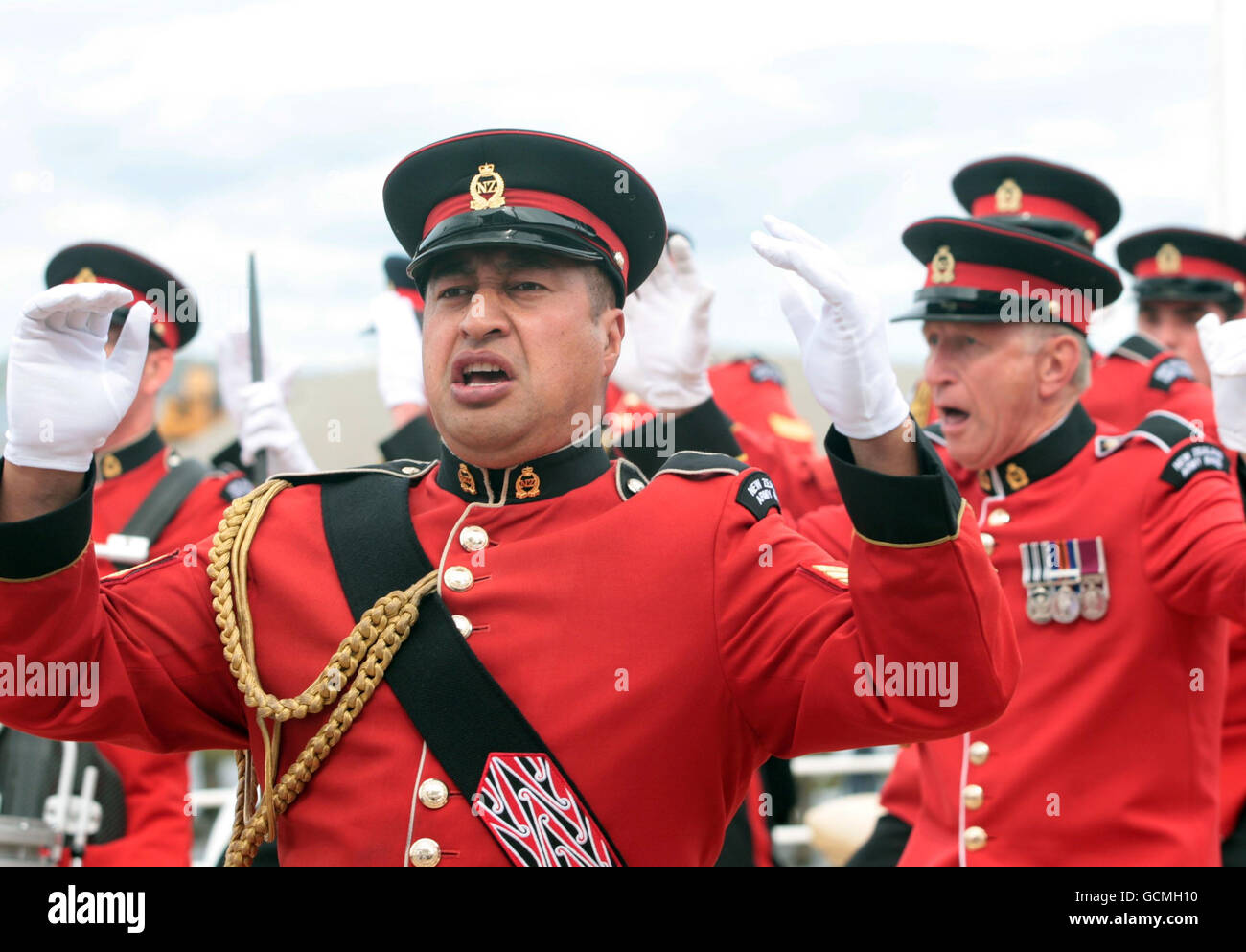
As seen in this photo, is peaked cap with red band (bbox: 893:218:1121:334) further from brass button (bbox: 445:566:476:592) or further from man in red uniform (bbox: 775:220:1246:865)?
brass button (bbox: 445:566:476:592)

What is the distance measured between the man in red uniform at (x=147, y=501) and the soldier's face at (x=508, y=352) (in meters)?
2.41

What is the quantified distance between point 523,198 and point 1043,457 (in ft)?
7.73

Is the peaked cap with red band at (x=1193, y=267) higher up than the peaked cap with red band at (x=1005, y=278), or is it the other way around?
the peaked cap with red band at (x=1193, y=267)

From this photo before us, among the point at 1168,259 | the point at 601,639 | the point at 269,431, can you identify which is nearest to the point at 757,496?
the point at 601,639

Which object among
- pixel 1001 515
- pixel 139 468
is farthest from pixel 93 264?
pixel 1001 515

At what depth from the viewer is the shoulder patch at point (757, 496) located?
9.64 feet

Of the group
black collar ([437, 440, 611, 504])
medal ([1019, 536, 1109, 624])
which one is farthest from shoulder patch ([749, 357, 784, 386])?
black collar ([437, 440, 611, 504])

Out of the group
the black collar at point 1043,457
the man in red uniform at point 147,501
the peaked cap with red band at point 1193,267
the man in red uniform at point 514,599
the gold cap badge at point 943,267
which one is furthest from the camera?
the peaked cap with red band at point 1193,267

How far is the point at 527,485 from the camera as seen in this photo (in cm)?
303

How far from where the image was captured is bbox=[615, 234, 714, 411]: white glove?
4.83 m

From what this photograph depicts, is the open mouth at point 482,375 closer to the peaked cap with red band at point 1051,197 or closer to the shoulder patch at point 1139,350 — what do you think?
the peaked cap with red band at point 1051,197

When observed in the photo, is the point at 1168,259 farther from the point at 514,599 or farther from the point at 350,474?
the point at 514,599

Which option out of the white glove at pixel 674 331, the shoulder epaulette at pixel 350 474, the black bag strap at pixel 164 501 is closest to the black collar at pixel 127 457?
the black bag strap at pixel 164 501

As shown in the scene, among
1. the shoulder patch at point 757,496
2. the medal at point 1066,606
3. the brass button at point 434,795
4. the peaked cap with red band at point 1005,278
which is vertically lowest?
the brass button at point 434,795
